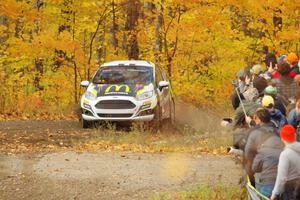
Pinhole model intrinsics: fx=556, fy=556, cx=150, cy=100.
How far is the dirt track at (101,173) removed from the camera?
8.86 metres

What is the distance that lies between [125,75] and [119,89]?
3.14 feet

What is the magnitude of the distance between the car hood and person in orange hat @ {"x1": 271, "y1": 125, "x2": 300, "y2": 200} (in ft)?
30.5

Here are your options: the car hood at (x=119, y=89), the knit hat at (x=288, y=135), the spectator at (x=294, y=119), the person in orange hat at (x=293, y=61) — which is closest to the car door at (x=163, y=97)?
the car hood at (x=119, y=89)

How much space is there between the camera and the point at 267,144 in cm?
686

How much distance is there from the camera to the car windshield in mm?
16203

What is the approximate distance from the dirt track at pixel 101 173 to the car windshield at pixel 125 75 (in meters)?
3.63

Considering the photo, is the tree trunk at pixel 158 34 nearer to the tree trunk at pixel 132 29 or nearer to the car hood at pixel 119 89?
the tree trunk at pixel 132 29

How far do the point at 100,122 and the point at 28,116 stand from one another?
379 centimetres

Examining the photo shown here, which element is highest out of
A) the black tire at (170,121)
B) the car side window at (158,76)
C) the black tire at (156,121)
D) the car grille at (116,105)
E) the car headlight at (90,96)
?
the car side window at (158,76)

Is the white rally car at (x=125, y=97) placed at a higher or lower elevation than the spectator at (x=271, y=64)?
lower

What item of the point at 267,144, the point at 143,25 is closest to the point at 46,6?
the point at 143,25

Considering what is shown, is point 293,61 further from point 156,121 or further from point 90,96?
point 90,96

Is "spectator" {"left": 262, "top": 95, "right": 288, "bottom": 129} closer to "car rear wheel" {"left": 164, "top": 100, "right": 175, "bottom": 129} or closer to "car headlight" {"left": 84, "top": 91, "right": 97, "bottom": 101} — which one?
"car headlight" {"left": 84, "top": 91, "right": 97, "bottom": 101}

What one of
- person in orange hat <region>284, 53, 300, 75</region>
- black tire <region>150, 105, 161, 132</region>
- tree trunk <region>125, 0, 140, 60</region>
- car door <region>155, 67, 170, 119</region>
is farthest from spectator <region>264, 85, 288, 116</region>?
tree trunk <region>125, 0, 140, 60</region>
